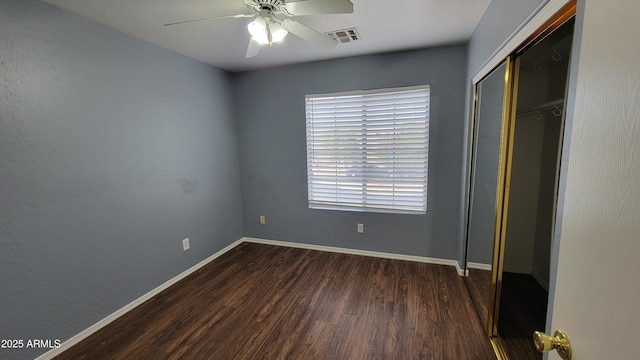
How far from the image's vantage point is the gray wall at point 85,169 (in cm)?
163

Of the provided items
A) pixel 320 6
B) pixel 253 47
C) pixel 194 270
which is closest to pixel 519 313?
pixel 320 6

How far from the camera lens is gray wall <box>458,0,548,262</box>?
1.35 meters

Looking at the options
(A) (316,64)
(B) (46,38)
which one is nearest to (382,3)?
(A) (316,64)

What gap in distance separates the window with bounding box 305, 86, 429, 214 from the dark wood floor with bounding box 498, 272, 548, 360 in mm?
1289

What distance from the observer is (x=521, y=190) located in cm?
174

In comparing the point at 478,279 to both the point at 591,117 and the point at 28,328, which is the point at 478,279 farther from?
the point at 28,328

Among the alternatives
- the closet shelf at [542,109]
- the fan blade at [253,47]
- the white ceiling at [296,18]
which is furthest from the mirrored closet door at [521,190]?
the fan blade at [253,47]

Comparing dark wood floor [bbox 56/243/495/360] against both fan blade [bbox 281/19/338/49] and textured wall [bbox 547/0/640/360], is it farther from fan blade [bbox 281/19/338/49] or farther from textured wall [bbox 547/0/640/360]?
fan blade [bbox 281/19/338/49]

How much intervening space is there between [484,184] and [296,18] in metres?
2.03

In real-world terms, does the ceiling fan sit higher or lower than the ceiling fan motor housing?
lower

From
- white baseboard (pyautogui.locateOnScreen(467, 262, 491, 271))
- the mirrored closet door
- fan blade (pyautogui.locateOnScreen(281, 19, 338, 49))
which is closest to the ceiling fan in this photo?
fan blade (pyautogui.locateOnScreen(281, 19, 338, 49))

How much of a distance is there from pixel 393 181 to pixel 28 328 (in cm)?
328

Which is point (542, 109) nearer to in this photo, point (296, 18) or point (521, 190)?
point (521, 190)

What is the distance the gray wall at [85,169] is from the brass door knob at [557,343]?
269cm
